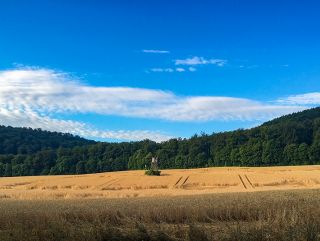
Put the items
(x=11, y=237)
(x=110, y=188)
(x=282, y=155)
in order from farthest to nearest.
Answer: (x=282, y=155) < (x=110, y=188) < (x=11, y=237)

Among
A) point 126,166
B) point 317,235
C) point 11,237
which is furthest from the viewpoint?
point 126,166

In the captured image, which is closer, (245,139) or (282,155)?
(282,155)

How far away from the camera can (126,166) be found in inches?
6156

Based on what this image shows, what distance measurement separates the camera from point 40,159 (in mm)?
152000

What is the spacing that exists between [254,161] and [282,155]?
7.26 meters

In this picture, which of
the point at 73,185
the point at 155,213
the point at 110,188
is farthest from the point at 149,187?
the point at 155,213

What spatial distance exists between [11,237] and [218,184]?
66.3 metres

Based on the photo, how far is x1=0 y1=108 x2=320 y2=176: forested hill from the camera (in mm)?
134875

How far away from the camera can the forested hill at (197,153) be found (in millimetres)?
134875

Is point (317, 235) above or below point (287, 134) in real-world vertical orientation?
below

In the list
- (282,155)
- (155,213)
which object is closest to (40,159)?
(282,155)

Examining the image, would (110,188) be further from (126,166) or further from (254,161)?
(126,166)

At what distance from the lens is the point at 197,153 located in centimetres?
15125

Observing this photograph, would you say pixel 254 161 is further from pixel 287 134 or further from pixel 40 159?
pixel 40 159
